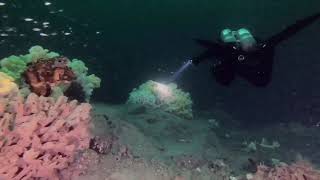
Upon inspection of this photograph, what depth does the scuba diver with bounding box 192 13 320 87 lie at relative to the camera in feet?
24.7

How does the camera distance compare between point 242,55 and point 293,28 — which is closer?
point 293,28

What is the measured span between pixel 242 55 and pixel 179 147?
2998 millimetres

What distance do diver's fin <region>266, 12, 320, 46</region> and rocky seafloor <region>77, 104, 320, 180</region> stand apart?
226cm

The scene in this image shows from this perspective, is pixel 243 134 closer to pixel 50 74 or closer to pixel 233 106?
pixel 233 106

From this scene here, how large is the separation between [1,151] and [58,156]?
75 centimetres

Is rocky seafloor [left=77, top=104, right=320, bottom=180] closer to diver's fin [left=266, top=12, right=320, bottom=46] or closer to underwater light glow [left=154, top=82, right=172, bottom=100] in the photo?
underwater light glow [left=154, top=82, right=172, bottom=100]

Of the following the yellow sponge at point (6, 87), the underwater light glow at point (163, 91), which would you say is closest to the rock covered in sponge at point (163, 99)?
the underwater light glow at point (163, 91)

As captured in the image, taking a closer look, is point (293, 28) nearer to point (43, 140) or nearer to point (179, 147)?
point (179, 147)

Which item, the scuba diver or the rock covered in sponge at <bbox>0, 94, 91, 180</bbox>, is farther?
the scuba diver

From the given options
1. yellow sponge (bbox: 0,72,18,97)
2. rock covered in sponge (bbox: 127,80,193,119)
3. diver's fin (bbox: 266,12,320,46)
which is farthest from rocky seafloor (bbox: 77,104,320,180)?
diver's fin (bbox: 266,12,320,46)

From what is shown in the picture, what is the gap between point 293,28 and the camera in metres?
6.73

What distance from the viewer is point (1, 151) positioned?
4.07 m

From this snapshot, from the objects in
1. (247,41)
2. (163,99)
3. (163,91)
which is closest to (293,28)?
(247,41)

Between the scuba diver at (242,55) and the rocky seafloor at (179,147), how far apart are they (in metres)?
1.88
